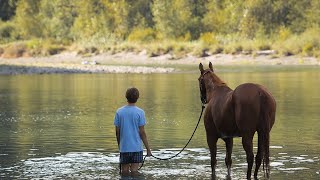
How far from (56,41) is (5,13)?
23841 millimetres

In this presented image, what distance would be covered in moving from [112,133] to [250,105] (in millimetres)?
8169

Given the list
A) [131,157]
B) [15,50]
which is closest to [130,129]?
[131,157]

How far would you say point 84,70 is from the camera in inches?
2274

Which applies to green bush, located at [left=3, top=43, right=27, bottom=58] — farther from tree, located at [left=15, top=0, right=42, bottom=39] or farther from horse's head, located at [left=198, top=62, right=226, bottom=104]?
horse's head, located at [left=198, top=62, right=226, bottom=104]

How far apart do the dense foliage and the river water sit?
127ft

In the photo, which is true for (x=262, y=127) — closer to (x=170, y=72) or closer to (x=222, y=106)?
(x=222, y=106)

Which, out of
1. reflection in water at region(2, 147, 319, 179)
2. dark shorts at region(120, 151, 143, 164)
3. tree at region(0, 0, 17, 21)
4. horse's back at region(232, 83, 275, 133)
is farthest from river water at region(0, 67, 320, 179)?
tree at region(0, 0, 17, 21)

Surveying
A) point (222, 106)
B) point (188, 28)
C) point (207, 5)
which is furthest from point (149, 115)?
point (207, 5)

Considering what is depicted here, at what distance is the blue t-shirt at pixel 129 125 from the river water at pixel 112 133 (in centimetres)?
68

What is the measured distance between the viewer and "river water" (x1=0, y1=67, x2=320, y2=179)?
14.3 meters

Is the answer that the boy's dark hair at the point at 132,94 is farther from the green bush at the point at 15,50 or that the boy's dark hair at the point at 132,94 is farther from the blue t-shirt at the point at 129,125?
the green bush at the point at 15,50

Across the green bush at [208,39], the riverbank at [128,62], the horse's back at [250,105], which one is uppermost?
the green bush at [208,39]

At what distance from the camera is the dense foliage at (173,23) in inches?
3177

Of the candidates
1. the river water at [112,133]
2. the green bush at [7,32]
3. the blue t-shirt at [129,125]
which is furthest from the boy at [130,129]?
the green bush at [7,32]
